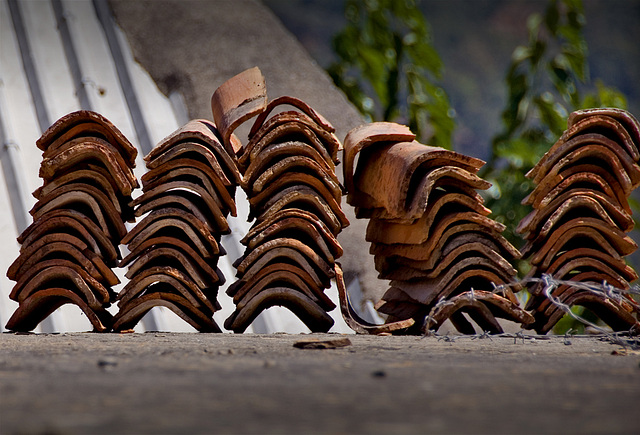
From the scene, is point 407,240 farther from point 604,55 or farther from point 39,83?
point 604,55

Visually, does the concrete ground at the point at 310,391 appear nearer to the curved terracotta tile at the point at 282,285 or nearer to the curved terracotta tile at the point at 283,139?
the curved terracotta tile at the point at 282,285

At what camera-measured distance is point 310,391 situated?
1573 millimetres

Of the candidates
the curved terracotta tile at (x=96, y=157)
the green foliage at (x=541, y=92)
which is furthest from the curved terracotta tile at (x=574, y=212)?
the green foliage at (x=541, y=92)

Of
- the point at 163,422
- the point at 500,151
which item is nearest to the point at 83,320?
the point at 163,422

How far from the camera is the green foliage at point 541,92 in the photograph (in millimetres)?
8398

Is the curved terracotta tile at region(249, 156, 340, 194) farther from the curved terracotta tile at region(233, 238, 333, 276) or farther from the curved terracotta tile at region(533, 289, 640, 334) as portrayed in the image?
the curved terracotta tile at region(533, 289, 640, 334)

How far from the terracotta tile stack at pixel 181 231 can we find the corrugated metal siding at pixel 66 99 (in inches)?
31.7

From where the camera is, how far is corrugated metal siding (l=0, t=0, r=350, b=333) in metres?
4.51

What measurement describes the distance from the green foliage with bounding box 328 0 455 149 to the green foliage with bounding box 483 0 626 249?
78 centimetres

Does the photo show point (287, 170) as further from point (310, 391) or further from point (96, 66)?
point (96, 66)

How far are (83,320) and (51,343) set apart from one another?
1624 millimetres

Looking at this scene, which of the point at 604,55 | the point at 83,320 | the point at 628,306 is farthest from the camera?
the point at 604,55

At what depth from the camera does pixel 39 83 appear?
18.4ft

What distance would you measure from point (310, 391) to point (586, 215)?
2724 millimetres
